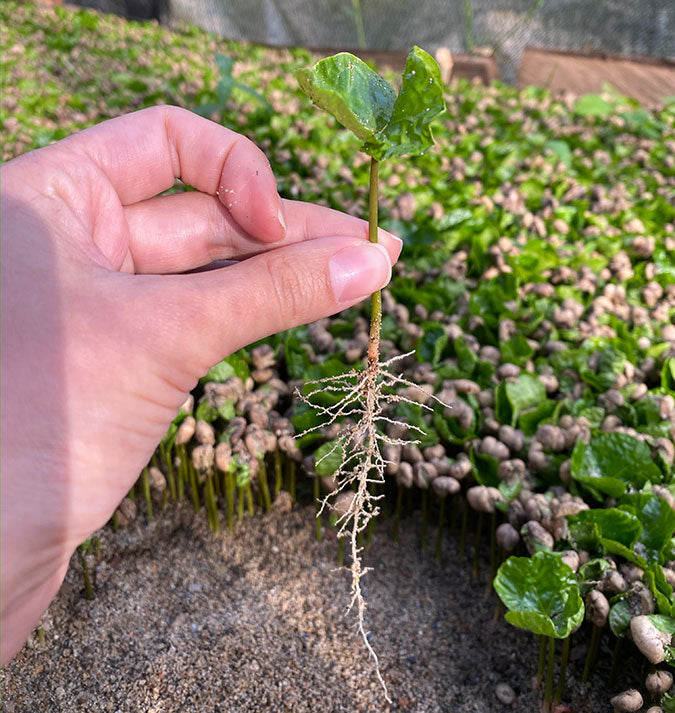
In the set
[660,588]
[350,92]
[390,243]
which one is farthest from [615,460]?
[350,92]

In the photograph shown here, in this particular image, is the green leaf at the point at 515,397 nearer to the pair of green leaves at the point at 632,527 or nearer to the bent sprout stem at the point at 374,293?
the pair of green leaves at the point at 632,527

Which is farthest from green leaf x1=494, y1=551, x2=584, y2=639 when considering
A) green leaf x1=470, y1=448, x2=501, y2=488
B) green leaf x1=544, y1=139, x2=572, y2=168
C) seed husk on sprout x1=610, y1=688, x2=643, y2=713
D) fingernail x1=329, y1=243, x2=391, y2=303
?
green leaf x1=544, y1=139, x2=572, y2=168

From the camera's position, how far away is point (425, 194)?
198 cm

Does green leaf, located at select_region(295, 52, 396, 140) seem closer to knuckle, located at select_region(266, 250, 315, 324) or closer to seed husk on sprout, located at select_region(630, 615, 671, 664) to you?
knuckle, located at select_region(266, 250, 315, 324)

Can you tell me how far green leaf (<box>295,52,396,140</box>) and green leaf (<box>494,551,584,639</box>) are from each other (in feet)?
2.19

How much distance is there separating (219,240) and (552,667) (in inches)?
32.1

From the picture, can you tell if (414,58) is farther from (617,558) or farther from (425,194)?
(425,194)

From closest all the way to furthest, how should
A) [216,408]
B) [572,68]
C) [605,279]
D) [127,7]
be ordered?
[216,408], [605,279], [572,68], [127,7]

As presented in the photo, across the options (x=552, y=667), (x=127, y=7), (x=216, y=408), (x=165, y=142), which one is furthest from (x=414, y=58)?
(x=127, y=7)

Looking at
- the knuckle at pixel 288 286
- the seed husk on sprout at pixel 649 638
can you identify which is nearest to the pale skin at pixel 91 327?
the knuckle at pixel 288 286

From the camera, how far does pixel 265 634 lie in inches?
44.9

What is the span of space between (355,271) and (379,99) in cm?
23

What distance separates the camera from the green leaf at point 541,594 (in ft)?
3.06

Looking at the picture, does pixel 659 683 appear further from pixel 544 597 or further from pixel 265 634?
pixel 265 634
